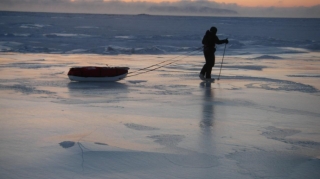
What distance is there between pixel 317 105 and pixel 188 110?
257 cm

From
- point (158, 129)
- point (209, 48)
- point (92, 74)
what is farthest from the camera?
point (209, 48)

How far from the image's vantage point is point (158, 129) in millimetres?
6859

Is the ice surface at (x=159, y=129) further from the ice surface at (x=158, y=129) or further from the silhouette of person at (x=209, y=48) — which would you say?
the silhouette of person at (x=209, y=48)

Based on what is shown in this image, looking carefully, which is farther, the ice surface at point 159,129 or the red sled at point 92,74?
the red sled at point 92,74

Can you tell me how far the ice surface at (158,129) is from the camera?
5.14m

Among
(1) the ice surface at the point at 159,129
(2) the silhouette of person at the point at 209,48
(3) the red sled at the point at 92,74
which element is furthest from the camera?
(2) the silhouette of person at the point at 209,48

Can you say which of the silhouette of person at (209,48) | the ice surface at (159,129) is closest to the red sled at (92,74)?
the ice surface at (159,129)

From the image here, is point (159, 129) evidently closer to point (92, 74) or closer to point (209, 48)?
point (92, 74)

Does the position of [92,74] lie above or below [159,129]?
above

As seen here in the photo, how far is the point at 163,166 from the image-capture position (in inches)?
204

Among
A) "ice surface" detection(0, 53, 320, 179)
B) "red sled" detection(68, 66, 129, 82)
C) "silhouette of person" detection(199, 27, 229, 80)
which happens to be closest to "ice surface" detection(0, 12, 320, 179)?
"ice surface" detection(0, 53, 320, 179)

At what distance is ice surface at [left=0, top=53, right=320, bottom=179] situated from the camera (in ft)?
16.9

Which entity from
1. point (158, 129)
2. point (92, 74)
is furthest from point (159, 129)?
point (92, 74)

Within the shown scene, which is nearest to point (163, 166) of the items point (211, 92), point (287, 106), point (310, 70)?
point (287, 106)
